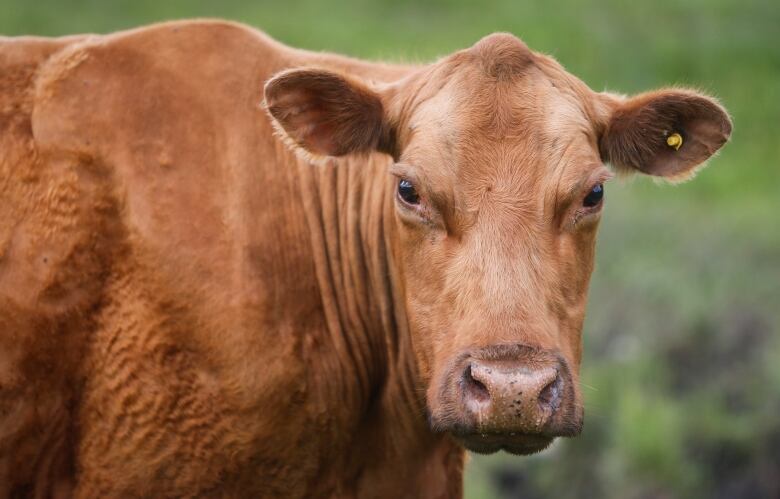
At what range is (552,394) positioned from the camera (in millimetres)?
5840

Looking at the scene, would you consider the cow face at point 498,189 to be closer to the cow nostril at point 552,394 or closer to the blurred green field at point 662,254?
the cow nostril at point 552,394

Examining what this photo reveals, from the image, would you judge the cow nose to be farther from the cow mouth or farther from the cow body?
the cow body

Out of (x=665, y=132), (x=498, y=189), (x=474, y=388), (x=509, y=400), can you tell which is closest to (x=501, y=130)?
(x=498, y=189)

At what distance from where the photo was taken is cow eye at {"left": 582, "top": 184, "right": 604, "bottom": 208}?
255 inches

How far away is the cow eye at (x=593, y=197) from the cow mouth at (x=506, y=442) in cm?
124

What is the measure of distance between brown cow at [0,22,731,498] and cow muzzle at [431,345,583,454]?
4cm

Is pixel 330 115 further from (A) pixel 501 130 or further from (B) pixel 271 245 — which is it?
(A) pixel 501 130

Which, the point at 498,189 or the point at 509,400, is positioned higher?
the point at 498,189

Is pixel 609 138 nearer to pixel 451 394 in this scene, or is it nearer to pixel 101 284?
pixel 451 394

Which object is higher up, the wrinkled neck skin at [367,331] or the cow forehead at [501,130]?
the cow forehead at [501,130]

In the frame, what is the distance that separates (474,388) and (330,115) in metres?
1.91

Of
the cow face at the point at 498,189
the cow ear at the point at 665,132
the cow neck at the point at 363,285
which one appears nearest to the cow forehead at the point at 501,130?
the cow face at the point at 498,189

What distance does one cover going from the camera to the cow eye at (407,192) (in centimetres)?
657

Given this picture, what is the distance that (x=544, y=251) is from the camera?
6273 millimetres
